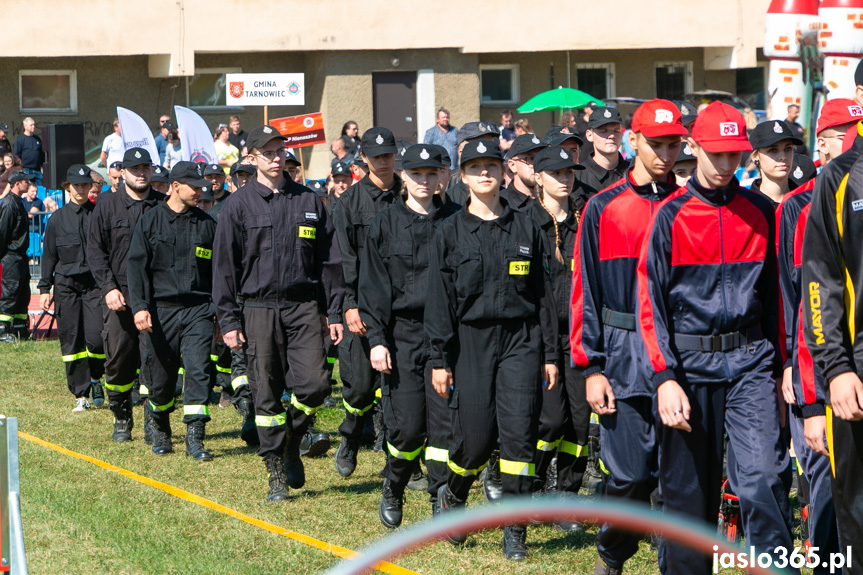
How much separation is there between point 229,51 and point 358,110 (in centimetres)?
334

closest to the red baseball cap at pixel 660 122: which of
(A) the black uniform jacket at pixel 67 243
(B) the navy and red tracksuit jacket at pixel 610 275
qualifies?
(B) the navy and red tracksuit jacket at pixel 610 275

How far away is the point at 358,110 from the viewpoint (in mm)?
29391

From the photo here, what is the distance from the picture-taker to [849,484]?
4535 mm

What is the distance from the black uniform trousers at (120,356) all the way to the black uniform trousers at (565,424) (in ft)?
15.3

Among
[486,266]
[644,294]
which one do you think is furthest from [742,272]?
[486,266]

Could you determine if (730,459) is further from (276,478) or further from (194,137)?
(194,137)

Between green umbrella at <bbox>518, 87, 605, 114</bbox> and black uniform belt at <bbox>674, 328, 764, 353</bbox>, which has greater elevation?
green umbrella at <bbox>518, 87, 605, 114</bbox>

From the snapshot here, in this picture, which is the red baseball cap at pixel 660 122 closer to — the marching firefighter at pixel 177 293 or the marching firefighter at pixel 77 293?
the marching firefighter at pixel 177 293

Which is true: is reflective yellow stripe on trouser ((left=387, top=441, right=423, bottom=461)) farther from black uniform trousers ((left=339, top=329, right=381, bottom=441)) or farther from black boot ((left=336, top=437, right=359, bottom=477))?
black boot ((left=336, top=437, right=359, bottom=477))

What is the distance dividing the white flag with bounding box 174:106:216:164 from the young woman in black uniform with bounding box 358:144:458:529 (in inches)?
484

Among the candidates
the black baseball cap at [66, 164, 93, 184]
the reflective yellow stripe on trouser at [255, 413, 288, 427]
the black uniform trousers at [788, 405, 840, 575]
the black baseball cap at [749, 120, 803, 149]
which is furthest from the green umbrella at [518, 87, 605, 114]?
the black uniform trousers at [788, 405, 840, 575]

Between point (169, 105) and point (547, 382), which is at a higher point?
point (169, 105)

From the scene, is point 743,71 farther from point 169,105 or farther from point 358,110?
point 169,105

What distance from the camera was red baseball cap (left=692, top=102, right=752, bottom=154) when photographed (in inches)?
→ 212
